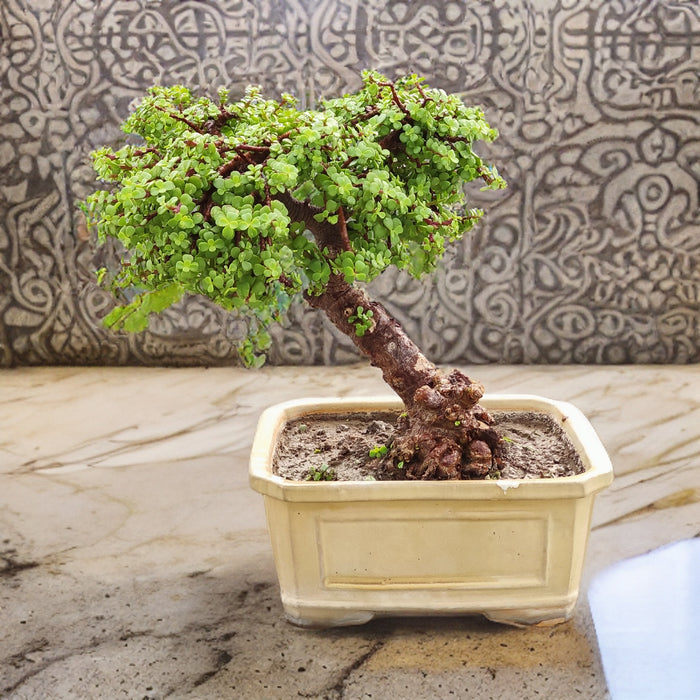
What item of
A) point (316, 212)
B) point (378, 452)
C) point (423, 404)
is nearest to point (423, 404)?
point (423, 404)

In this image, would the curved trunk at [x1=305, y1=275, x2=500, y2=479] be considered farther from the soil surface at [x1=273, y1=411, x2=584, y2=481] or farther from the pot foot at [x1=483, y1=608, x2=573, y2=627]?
the pot foot at [x1=483, y1=608, x2=573, y2=627]

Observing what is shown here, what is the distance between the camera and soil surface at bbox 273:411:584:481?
1266 millimetres

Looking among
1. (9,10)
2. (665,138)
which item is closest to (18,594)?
(9,10)

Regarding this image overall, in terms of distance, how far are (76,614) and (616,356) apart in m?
1.66

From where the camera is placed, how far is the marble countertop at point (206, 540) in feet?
3.80

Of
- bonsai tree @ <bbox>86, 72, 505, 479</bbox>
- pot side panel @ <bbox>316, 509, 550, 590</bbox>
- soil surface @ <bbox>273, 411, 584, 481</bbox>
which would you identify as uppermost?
bonsai tree @ <bbox>86, 72, 505, 479</bbox>

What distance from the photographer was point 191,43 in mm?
2279

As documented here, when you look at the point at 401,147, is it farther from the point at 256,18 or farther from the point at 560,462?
the point at 256,18

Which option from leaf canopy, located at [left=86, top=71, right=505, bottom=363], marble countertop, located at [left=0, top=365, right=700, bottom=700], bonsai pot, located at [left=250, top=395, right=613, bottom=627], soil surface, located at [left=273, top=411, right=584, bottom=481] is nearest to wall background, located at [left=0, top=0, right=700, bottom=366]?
marble countertop, located at [left=0, top=365, right=700, bottom=700]

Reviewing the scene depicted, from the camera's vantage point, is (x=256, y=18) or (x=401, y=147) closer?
(x=401, y=147)

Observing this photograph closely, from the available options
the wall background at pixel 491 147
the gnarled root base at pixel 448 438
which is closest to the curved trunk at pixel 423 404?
the gnarled root base at pixel 448 438

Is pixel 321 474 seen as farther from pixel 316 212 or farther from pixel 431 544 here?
pixel 316 212

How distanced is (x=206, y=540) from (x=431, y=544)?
1.75 feet

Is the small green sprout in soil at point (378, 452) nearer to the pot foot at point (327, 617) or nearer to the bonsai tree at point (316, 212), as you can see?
the bonsai tree at point (316, 212)
